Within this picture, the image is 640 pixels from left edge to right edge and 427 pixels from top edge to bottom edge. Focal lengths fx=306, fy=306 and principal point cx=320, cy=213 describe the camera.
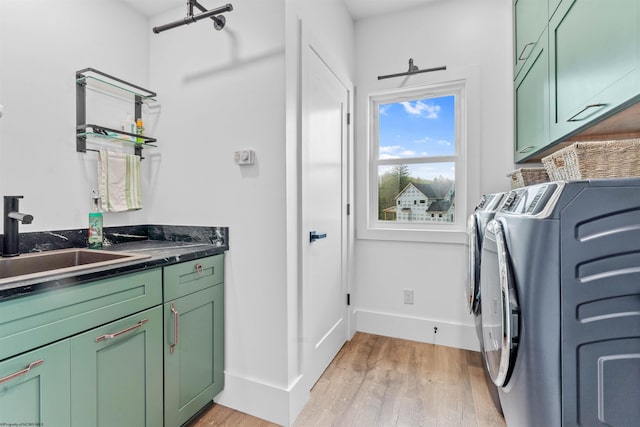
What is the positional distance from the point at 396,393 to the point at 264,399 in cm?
81

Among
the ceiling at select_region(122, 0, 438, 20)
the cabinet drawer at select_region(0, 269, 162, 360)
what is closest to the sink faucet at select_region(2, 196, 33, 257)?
the cabinet drawer at select_region(0, 269, 162, 360)

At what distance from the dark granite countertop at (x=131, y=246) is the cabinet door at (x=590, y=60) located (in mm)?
1799

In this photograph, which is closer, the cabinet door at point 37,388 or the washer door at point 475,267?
the cabinet door at point 37,388

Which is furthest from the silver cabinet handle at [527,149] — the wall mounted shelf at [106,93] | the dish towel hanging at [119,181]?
the dish towel hanging at [119,181]

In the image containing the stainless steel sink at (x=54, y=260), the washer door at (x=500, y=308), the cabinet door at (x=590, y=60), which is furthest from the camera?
the stainless steel sink at (x=54, y=260)

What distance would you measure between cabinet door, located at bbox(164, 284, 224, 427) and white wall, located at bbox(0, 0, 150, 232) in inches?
35.0

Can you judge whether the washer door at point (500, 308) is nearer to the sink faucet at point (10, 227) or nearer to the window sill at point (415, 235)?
the window sill at point (415, 235)

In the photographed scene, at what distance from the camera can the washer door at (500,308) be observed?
88 centimetres

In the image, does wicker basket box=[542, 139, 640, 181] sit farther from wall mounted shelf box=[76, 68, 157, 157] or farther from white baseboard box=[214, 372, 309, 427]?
wall mounted shelf box=[76, 68, 157, 157]

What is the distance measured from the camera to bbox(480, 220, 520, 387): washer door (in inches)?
34.6

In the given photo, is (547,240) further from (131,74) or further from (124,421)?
(131,74)

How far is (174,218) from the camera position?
1.99 meters

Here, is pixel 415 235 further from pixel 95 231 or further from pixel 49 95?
pixel 49 95

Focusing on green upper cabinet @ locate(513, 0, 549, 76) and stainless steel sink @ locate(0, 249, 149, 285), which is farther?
green upper cabinet @ locate(513, 0, 549, 76)
